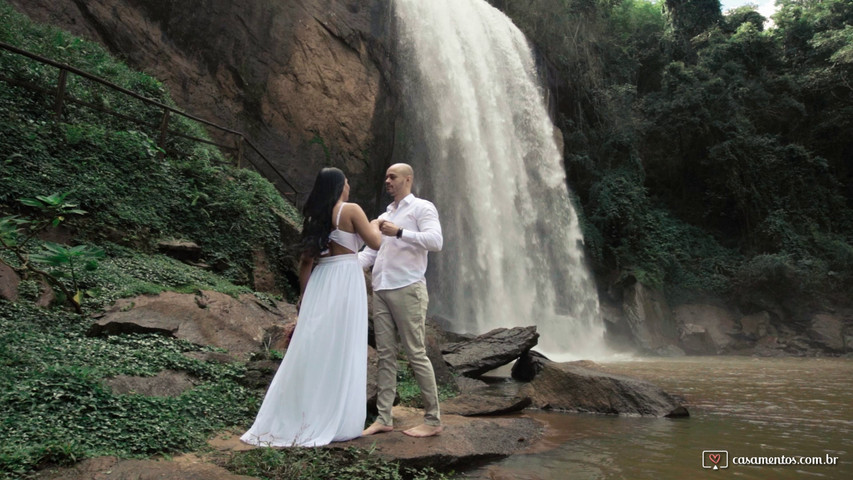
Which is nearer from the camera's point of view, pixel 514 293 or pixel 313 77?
pixel 313 77

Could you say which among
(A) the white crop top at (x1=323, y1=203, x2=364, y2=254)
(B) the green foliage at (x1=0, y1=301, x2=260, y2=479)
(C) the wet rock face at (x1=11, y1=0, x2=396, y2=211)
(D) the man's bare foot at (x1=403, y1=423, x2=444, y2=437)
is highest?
(C) the wet rock face at (x1=11, y1=0, x2=396, y2=211)

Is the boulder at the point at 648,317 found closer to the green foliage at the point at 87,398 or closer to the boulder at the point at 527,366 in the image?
the boulder at the point at 527,366

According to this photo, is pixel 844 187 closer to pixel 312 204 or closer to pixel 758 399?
pixel 758 399

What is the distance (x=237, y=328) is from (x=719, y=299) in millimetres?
18411

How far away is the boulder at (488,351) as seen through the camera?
7965mm

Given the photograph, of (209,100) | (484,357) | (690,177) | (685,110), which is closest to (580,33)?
(685,110)

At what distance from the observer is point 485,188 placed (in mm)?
16188

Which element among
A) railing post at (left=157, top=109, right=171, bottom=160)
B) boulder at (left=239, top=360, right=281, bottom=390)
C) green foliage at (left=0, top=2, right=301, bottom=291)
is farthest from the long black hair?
railing post at (left=157, top=109, right=171, bottom=160)

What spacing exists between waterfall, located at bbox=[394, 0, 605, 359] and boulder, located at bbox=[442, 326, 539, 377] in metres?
5.78

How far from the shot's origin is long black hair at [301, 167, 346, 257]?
3.56m

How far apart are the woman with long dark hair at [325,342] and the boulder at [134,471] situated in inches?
21.6

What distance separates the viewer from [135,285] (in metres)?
5.68

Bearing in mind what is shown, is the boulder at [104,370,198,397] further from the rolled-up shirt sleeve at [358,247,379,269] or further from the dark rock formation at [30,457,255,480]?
the rolled-up shirt sleeve at [358,247,379,269]

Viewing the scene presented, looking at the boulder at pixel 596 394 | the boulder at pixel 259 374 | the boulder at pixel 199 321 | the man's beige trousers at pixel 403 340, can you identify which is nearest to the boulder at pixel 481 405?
the boulder at pixel 596 394
